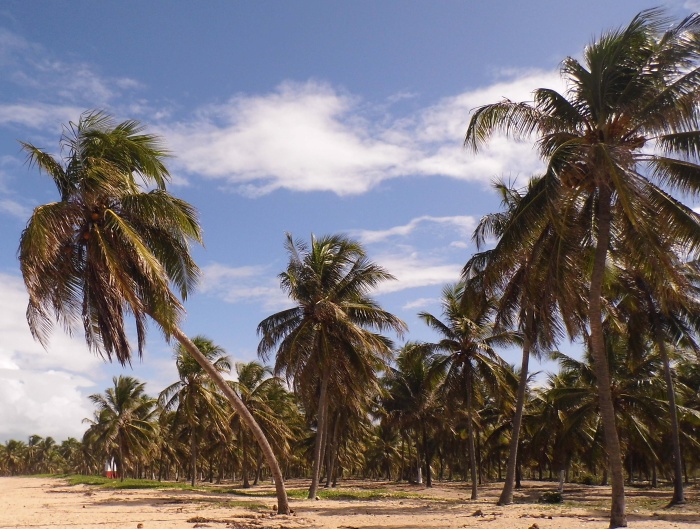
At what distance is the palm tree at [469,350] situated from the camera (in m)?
Answer: 26.4

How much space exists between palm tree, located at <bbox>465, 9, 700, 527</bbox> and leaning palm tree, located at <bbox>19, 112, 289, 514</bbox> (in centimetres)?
834

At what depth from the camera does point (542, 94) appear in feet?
44.2

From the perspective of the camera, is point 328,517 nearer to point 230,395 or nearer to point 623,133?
point 230,395

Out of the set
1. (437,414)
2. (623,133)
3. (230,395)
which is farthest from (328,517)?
(437,414)

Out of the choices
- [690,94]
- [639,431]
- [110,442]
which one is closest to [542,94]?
[690,94]

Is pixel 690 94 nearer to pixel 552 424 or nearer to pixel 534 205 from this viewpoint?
pixel 534 205


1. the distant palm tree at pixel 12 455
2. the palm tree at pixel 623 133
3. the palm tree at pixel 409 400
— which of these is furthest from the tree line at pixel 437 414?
the distant palm tree at pixel 12 455

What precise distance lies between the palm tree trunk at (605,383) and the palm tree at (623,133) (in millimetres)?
21

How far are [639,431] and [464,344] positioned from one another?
928 centimetres

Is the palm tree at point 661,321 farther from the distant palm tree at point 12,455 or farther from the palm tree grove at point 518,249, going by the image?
the distant palm tree at point 12,455

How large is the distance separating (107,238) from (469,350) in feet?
56.9

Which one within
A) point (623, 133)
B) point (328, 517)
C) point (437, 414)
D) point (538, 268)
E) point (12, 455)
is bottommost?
point (12, 455)

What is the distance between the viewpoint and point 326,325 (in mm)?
24422

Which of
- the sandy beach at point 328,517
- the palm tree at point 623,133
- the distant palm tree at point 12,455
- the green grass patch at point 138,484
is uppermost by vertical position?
the palm tree at point 623,133
